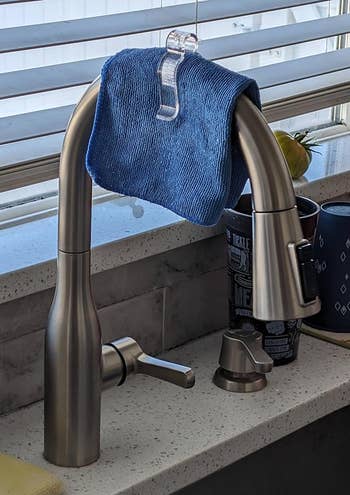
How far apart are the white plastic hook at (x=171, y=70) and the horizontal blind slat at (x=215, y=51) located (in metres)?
0.34

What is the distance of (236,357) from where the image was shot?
→ 1.43m

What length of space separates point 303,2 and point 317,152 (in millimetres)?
225

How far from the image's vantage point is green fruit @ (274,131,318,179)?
1654 millimetres

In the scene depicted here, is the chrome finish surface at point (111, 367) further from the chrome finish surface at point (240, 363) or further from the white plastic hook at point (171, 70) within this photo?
the white plastic hook at point (171, 70)

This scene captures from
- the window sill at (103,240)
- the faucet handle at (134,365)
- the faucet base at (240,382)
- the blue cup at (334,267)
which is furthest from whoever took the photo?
the blue cup at (334,267)

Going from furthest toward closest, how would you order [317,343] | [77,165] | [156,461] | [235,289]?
[317,343] < [235,289] < [156,461] < [77,165]

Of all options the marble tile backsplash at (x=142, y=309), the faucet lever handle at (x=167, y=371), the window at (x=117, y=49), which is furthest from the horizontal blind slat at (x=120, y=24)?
the faucet lever handle at (x=167, y=371)

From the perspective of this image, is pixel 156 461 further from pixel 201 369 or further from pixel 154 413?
pixel 201 369

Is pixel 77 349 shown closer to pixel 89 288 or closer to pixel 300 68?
pixel 89 288

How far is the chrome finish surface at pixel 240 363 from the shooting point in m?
1.40

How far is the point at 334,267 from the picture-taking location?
159 centimetres

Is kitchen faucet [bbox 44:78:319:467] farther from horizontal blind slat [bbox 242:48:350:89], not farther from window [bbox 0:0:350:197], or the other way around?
horizontal blind slat [bbox 242:48:350:89]

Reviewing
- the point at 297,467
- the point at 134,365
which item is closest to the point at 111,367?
the point at 134,365

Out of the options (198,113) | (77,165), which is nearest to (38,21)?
(77,165)
